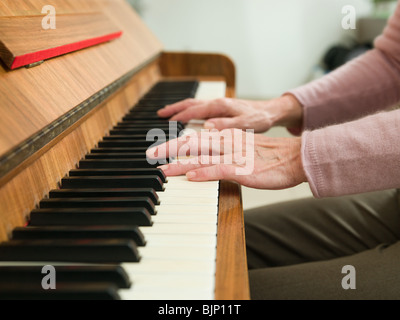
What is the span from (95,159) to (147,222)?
258 millimetres

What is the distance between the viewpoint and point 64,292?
1.42 ft

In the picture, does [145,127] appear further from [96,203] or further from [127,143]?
[96,203]

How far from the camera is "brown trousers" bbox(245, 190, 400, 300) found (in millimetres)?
772

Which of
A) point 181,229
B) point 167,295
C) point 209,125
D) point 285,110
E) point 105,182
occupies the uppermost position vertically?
point 285,110

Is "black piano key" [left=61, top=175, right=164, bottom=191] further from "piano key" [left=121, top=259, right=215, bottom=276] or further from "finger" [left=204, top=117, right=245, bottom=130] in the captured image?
"finger" [left=204, top=117, right=245, bottom=130]

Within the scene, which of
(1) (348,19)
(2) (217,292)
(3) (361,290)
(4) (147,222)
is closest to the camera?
(2) (217,292)

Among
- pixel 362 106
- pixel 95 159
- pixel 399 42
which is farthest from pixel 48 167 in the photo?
pixel 399 42

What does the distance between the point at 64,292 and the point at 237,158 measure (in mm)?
422

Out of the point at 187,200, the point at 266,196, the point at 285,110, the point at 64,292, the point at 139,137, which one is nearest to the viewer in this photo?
the point at 64,292

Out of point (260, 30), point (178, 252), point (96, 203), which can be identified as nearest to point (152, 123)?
point (96, 203)

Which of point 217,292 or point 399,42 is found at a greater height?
point 399,42

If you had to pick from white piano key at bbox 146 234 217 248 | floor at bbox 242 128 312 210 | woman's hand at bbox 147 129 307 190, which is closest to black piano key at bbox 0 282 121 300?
white piano key at bbox 146 234 217 248

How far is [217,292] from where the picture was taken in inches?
17.9

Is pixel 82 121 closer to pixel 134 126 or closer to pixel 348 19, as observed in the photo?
pixel 134 126
